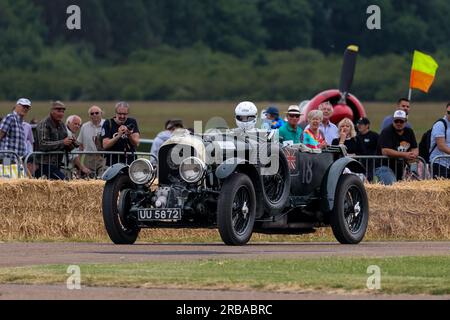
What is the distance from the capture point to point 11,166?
1786cm

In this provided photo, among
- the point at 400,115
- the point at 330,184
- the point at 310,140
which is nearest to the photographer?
the point at 330,184

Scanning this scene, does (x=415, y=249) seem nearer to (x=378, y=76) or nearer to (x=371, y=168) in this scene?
(x=371, y=168)

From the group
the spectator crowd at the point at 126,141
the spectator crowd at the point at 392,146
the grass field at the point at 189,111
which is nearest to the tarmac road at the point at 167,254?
the spectator crowd at the point at 126,141

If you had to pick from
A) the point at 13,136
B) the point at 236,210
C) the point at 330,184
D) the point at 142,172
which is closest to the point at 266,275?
the point at 236,210

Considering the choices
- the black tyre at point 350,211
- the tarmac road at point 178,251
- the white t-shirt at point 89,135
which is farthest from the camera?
the white t-shirt at point 89,135

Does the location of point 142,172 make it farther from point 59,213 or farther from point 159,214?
point 59,213

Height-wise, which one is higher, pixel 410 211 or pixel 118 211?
pixel 118 211

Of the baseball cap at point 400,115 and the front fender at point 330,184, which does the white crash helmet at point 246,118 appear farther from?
the baseball cap at point 400,115

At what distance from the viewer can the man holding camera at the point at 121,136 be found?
1862 centimetres

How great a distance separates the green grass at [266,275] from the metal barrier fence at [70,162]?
234 inches

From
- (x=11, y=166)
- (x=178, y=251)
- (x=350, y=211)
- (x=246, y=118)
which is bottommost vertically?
(x=178, y=251)

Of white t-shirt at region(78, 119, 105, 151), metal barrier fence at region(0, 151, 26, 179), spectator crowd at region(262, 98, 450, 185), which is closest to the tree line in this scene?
white t-shirt at region(78, 119, 105, 151)

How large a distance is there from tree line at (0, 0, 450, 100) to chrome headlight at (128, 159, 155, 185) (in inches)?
1939

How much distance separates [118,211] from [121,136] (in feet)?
11.8
